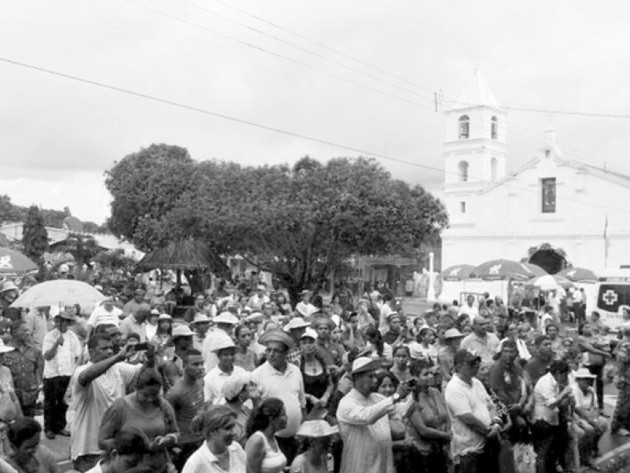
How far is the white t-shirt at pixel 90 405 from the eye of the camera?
18.7 feet

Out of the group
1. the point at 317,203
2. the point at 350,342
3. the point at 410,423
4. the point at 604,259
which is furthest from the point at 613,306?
the point at 604,259

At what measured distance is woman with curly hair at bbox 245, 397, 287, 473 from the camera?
4.53 metres

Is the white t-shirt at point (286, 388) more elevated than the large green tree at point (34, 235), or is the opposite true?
the large green tree at point (34, 235)

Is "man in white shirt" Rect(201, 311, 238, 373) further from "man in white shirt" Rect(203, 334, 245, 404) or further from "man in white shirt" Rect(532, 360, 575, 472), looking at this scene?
"man in white shirt" Rect(532, 360, 575, 472)

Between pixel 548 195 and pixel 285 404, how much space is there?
42.3 meters

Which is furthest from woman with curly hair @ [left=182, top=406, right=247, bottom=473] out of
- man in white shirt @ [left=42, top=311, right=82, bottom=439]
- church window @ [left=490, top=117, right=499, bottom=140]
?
church window @ [left=490, top=117, right=499, bottom=140]

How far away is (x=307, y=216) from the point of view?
22750mm

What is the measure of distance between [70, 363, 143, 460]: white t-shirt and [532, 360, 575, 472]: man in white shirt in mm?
3856

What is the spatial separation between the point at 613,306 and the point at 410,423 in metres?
16.3

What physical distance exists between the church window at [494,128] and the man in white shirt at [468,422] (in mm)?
44827

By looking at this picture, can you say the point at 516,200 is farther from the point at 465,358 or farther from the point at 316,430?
the point at 316,430

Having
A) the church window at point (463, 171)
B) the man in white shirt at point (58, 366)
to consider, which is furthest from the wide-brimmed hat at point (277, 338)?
the church window at point (463, 171)

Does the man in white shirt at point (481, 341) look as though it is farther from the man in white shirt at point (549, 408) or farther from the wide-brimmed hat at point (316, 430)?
the wide-brimmed hat at point (316, 430)

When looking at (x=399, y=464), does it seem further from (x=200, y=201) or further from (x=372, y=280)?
(x=372, y=280)
